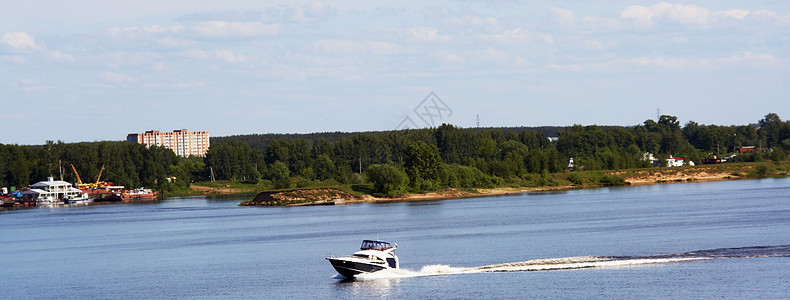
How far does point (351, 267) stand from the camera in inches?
1944

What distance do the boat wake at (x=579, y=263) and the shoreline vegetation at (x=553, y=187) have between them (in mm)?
92168

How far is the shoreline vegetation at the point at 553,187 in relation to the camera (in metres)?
145

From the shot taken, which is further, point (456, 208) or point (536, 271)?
point (456, 208)

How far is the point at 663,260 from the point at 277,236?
135 ft

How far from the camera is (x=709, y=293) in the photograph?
3966 centimetres

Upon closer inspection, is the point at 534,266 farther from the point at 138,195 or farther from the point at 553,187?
the point at 138,195

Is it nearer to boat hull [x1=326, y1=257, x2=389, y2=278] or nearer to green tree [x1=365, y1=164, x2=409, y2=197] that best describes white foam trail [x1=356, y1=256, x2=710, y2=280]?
boat hull [x1=326, y1=257, x2=389, y2=278]

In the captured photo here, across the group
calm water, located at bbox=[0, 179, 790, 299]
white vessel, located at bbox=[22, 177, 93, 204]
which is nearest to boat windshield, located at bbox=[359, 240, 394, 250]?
calm water, located at bbox=[0, 179, 790, 299]

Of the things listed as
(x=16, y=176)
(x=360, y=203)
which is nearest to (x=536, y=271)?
(x=360, y=203)

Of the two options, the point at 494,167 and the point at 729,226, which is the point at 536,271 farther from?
the point at 494,167

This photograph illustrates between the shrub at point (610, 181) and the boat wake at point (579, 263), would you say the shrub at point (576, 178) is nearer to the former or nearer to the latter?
the shrub at point (610, 181)

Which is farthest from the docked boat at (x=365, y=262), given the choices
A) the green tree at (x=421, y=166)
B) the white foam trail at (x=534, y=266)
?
→ the green tree at (x=421, y=166)

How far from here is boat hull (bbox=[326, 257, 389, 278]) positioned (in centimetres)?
4919

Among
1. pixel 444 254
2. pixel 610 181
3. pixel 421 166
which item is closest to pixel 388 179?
pixel 421 166
